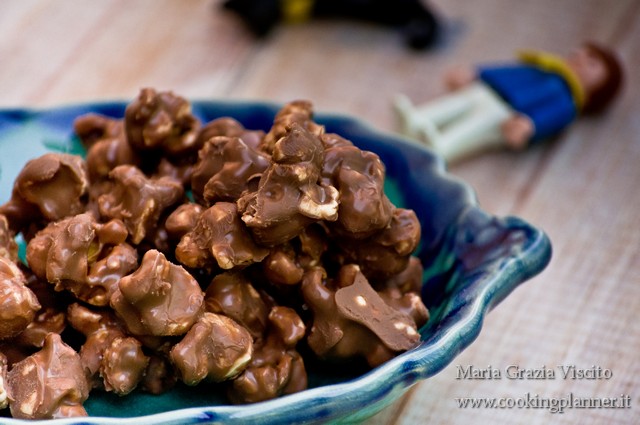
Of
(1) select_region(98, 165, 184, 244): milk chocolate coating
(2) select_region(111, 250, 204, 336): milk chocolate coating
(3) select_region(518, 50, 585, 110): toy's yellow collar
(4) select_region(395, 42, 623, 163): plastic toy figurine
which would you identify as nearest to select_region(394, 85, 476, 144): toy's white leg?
(4) select_region(395, 42, 623, 163): plastic toy figurine

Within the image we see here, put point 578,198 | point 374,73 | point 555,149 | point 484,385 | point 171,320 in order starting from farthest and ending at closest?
point 374,73, point 555,149, point 578,198, point 484,385, point 171,320

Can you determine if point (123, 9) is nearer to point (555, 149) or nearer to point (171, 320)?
point (555, 149)

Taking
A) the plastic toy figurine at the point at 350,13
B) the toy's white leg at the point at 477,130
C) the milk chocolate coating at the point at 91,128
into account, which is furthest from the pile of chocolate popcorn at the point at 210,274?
the plastic toy figurine at the point at 350,13

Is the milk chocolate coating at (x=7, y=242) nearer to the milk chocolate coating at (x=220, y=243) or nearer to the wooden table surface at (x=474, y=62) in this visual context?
the milk chocolate coating at (x=220, y=243)

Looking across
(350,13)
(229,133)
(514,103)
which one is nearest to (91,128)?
(229,133)

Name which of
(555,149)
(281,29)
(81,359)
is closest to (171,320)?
(81,359)

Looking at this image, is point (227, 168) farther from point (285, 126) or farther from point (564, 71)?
point (564, 71)
